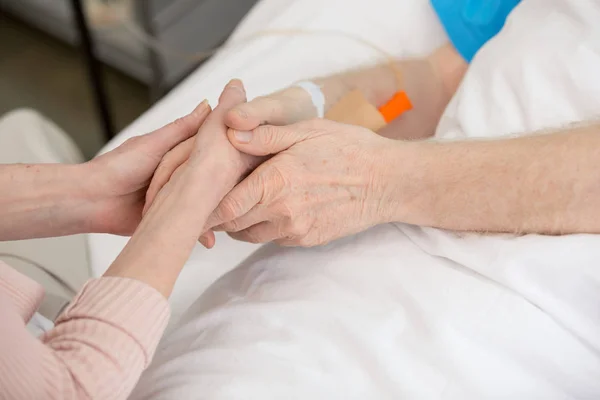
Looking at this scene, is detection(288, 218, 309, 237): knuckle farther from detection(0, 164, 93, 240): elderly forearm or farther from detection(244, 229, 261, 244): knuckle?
detection(0, 164, 93, 240): elderly forearm

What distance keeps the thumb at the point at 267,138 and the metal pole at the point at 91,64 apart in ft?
2.58

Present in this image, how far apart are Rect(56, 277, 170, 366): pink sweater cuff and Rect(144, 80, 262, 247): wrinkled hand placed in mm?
209

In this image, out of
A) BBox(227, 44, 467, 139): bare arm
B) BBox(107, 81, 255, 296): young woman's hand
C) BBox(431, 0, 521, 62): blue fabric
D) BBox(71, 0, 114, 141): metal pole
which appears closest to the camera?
BBox(107, 81, 255, 296): young woman's hand

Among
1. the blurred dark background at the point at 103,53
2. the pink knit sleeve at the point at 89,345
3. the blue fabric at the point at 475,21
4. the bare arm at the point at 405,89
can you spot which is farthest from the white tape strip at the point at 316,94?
the blurred dark background at the point at 103,53

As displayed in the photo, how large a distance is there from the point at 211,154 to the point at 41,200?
0.77 feet

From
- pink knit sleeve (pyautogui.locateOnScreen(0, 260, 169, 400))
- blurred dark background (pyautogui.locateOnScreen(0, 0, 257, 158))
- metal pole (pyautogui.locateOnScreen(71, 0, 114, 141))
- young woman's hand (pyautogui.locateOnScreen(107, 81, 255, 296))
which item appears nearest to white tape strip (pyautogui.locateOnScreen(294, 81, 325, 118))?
young woman's hand (pyautogui.locateOnScreen(107, 81, 255, 296))

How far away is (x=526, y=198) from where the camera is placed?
74 centimetres

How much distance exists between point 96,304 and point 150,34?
1273 mm

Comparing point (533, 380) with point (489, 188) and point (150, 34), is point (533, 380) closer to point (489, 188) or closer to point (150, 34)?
point (489, 188)

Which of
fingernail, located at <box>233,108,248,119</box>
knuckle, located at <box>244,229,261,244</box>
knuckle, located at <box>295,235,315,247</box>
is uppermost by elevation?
fingernail, located at <box>233,108,248,119</box>

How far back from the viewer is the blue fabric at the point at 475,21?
109cm

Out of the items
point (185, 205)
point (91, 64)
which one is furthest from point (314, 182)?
point (91, 64)

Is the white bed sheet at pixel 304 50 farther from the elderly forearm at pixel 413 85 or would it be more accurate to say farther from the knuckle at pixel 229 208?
the knuckle at pixel 229 208

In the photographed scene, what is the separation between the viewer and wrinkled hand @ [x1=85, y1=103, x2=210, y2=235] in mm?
819
